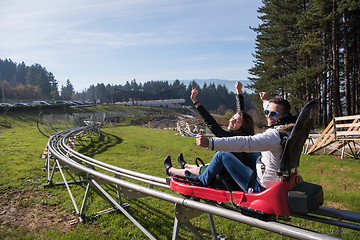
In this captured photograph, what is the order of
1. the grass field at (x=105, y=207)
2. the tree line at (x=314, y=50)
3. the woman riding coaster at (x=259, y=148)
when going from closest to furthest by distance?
the woman riding coaster at (x=259, y=148)
the grass field at (x=105, y=207)
the tree line at (x=314, y=50)

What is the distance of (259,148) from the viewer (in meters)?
2.67

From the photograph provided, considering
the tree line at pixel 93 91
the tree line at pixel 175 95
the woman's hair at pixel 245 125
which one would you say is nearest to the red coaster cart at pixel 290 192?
the woman's hair at pixel 245 125

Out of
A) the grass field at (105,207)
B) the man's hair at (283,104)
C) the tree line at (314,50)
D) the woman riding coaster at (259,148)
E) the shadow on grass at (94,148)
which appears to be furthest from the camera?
→ the tree line at (314,50)

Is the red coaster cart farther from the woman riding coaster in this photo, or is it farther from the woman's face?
the woman's face

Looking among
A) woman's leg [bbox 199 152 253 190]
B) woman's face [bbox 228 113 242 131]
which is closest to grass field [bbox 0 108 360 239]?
woman's leg [bbox 199 152 253 190]

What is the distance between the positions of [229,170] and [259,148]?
2.10 feet

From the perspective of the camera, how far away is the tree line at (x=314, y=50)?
19.4 m

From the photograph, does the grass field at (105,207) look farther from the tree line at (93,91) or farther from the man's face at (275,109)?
the tree line at (93,91)

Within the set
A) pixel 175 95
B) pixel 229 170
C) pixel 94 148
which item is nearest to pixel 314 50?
pixel 94 148

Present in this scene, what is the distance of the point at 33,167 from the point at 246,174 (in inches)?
365

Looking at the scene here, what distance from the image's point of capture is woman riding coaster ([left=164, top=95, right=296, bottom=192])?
2.68 meters

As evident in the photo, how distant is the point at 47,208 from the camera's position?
19.6ft

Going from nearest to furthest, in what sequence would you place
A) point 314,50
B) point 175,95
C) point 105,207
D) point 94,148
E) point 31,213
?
point 31,213 → point 105,207 → point 94,148 → point 314,50 → point 175,95

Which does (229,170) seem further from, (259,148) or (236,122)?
(236,122)
